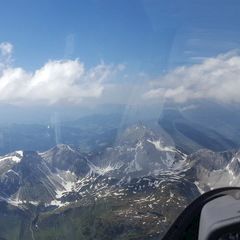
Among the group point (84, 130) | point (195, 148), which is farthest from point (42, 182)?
point (195, 148)

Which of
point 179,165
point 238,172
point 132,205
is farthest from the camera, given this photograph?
point 132,205

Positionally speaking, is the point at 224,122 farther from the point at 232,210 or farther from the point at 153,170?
the point at 232,210

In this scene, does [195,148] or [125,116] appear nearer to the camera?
[195,148]

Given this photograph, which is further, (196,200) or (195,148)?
(195,148)

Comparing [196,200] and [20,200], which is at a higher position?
[196,200]

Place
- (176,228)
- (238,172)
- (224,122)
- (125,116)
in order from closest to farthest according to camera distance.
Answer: (176,228), (238,172), (224,122), (125,116)

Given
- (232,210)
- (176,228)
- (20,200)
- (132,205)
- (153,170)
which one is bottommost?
(20,200)

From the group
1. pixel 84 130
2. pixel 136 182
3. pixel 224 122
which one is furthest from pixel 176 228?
pixel 84 130

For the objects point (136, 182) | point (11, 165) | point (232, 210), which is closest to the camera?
point (232, 210)

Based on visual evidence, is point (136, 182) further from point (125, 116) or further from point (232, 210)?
point (232, 210)
